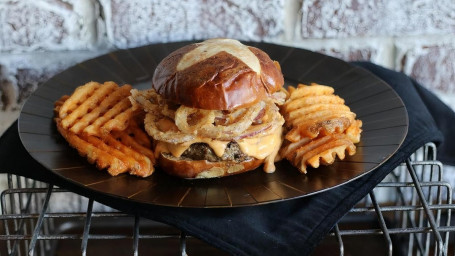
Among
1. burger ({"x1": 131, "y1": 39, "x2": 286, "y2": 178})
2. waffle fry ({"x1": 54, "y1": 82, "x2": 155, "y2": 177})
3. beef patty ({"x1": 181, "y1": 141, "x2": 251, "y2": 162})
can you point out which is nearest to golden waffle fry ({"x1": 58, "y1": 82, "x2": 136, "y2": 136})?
waffle fry ({"x1": 54, "y1": 82, "x2": 155, "y2": 177})

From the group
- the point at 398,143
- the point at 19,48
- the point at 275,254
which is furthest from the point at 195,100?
the point at 19,48

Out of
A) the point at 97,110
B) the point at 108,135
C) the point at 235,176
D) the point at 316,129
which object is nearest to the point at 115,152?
the point at 108,135

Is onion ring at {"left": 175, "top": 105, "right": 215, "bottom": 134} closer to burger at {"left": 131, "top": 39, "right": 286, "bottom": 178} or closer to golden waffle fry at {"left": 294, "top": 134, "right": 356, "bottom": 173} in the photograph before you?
burger at {"left": 131, "top": 39, "right": 286, "bottom": 178}

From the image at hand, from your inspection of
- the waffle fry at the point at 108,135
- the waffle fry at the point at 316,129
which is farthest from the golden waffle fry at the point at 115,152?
the waffle fry at the point at 316,129

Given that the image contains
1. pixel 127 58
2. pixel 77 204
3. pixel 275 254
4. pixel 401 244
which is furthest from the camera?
pixel 77 204

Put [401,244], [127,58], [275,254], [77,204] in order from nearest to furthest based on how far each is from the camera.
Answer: [275,254]
[127,58]
[401,244]
[77,204]

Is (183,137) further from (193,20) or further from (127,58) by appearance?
(193,20)
